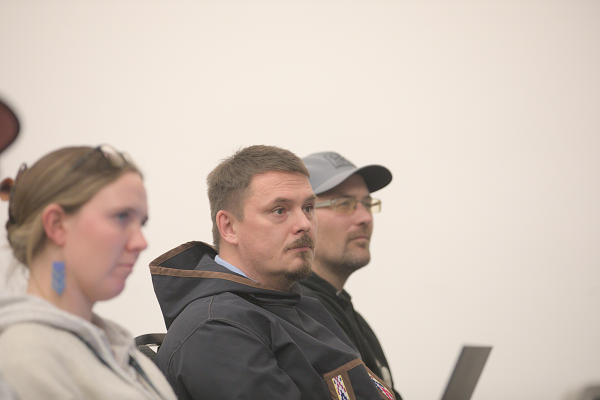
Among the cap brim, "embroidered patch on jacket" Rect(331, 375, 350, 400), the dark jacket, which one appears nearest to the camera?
the cap brim

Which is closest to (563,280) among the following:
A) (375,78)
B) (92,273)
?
(375,78)

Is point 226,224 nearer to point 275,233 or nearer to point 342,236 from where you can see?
point 275,233

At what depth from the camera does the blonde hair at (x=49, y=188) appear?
684 millimetres

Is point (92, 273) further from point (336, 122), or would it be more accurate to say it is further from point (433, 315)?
point (433, 315)

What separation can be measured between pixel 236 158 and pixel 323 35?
1.63m

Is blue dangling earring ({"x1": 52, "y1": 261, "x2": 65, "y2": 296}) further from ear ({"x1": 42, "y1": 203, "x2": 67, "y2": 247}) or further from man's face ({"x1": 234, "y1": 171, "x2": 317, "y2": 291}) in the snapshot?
man's face ({"x1": 234, "y1": 171, "x2": 317, "y2": 291})

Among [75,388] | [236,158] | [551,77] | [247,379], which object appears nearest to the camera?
[75,388]

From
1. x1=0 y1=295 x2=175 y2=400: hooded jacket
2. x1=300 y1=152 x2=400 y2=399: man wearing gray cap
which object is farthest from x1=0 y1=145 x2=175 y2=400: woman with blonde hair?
x1=300 y1=152 x2=400 y2=399: man wearing gray cap

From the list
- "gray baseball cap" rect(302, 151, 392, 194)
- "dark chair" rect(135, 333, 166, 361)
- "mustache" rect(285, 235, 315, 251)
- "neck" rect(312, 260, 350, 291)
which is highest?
"gray baseball cap" rect(302, 151, 392, 194)

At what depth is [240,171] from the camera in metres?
1.30

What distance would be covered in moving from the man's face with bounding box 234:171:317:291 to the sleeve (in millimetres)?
224

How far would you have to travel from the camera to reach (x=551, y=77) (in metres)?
2.99

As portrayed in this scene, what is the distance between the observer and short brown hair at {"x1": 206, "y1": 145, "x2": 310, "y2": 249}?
1279 millimetres

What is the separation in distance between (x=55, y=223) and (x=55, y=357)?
0.54 feet
